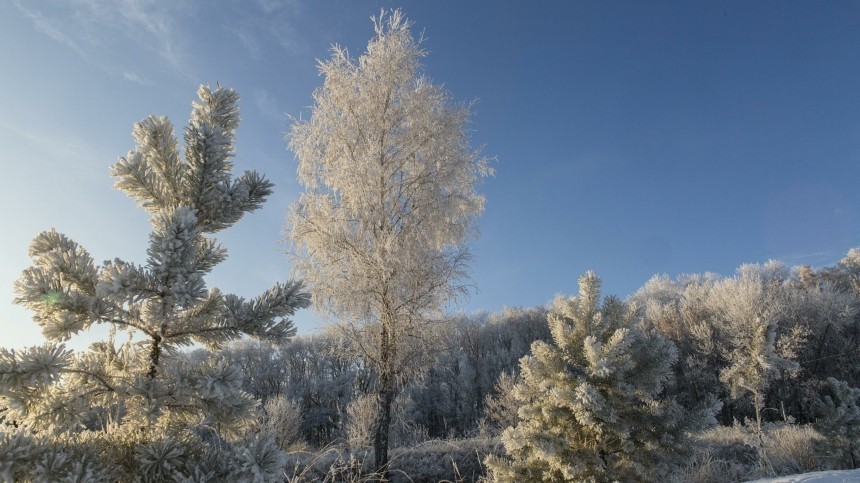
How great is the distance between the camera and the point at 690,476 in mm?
8766

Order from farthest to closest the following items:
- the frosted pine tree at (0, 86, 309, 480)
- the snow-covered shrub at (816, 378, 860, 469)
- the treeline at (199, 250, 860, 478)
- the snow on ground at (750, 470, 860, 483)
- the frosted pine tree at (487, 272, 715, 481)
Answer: the treeline at (199, 250, 860, 478), the snow-covered shrub at (816, 378, 860, 469), the frosted pine tree at (487, 272, 715, 481), the snow on ground at (750, 470, 860, 483), the frosted pine tree at (0, 86, 309, 480)

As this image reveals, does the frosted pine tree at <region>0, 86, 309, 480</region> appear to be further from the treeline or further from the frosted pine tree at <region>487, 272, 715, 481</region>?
the treeline

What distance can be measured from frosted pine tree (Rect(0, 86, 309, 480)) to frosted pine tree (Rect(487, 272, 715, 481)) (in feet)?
12.9

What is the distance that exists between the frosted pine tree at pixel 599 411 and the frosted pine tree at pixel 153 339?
12.9 feet

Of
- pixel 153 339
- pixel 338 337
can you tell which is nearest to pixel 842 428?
pixel 338 337

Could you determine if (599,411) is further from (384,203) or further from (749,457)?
(749,457)

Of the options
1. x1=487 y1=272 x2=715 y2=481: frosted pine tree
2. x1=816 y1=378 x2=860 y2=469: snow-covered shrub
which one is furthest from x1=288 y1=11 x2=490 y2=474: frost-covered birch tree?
x1=816 y1=378 x2=860 y2=469: snow-covered shrub

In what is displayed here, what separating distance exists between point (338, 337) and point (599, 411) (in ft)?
18.0

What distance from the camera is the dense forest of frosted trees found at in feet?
7.35

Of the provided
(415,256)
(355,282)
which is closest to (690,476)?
(415,256)

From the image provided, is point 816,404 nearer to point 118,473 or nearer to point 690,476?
point 690,476

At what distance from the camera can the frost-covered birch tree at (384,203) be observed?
8.92 metres

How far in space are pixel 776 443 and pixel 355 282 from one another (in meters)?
14.4

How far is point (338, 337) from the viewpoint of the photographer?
934 centimetres
